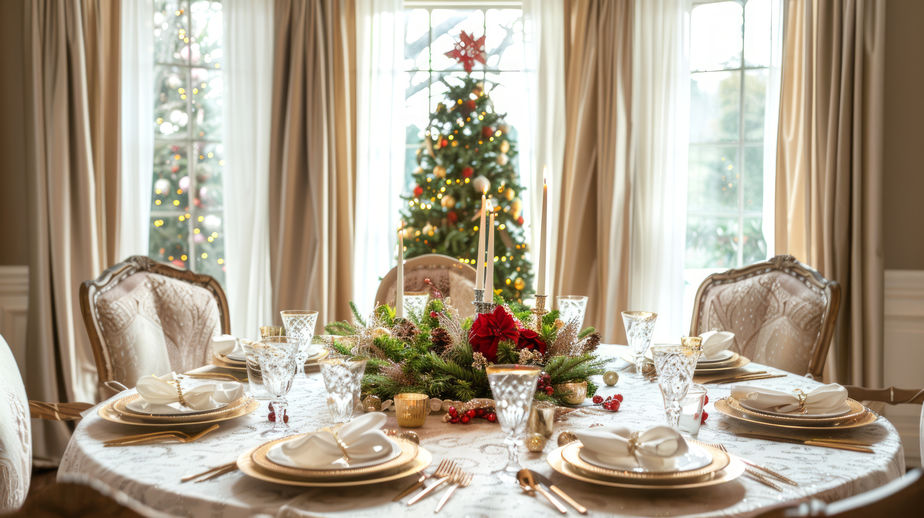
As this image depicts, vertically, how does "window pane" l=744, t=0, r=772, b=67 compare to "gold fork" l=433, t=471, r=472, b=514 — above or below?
above

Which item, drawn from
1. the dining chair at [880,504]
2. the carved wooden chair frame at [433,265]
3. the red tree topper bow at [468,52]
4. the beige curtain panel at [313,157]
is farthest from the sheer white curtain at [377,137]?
the dining chair at [880,504]

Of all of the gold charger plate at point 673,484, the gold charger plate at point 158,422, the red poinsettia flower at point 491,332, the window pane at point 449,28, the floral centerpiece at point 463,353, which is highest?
the window pane at point 449,28

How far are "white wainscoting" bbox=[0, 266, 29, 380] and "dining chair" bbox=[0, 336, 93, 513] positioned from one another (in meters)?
2.25

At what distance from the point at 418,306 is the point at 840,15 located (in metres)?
2.78

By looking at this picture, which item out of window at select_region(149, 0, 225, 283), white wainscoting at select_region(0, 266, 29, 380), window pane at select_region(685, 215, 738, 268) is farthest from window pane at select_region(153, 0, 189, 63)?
window pane at select_region(685, 215, 738, 268)

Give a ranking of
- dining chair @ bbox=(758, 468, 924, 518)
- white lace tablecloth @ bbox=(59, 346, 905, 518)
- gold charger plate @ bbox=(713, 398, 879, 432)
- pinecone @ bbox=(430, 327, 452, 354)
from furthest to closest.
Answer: pinecone @ bbox=(430, 327, 452, 354) → gold charger plate @ bbox=(713, 398, 879, 432) → white lace tablecloth @ bbox=(59, 346, 905, 518) → dining chair @ bbox=(758, 468, 924, 518)

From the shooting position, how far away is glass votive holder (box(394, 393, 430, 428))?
5.04 feet

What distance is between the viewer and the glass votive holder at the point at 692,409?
1.43 meters

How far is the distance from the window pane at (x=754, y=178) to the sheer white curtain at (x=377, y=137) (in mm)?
1924

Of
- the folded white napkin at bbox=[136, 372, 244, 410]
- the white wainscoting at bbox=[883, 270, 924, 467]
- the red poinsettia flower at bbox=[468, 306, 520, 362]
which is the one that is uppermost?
the red poinsettia flower at bbox=[468, 306, 520, 362]

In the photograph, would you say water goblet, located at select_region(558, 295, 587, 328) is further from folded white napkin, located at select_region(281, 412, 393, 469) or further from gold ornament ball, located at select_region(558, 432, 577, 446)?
folded white napkin, located at select_region(281, 412, 393, 469)

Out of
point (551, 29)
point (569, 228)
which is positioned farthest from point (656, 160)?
point (551, 29)

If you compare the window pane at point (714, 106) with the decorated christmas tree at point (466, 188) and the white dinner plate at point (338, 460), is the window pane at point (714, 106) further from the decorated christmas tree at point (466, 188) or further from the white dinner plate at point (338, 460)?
the white dinner plate at point (338, 460)

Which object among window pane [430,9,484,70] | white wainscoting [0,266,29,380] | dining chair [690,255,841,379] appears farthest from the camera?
window pane [430,9,484,70]
